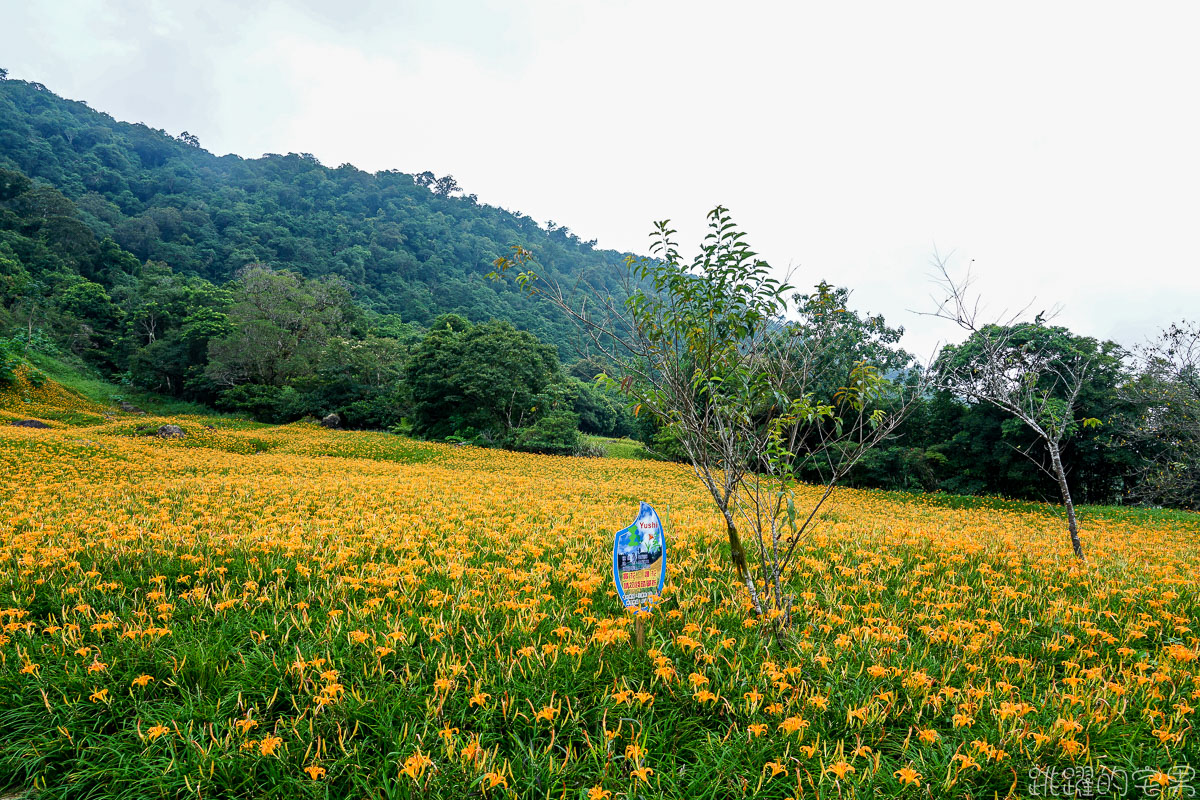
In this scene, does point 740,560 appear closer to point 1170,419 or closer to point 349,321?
point 1170,419

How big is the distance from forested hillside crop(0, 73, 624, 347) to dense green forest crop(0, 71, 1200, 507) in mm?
342

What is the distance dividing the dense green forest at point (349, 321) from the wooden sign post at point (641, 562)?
967 mm

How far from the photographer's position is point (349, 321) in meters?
41.0

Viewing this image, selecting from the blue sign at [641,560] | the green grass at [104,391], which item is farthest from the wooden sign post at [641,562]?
the green grass at [104,391]

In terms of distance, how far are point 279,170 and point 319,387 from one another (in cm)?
8103

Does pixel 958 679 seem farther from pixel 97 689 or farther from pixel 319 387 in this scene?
pixel 319 387

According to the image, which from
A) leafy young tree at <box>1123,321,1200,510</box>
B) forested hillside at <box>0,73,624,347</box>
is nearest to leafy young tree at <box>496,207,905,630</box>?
leafy young tree at <box>1123,321,1200,510</box>

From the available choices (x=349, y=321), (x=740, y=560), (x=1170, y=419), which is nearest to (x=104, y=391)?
(x=349, y=321)

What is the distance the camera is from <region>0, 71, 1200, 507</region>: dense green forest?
49.3 feet

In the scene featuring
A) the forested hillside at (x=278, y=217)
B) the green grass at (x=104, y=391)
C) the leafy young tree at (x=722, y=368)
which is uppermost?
the forested hillside at (x=278, y=217)

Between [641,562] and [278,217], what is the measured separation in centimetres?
7986

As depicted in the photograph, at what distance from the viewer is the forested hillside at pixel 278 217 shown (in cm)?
5462

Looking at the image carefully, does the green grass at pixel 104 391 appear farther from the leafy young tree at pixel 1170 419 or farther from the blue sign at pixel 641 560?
the leafy young tree at pixel 1170 419

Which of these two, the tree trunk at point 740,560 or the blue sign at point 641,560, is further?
the tree trunk at point 740,560
